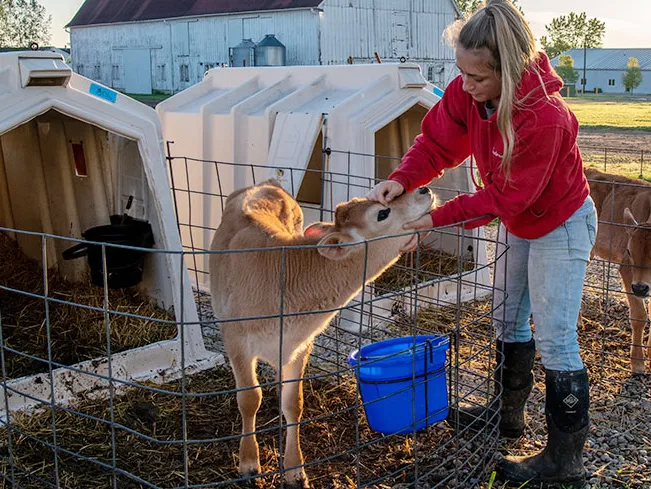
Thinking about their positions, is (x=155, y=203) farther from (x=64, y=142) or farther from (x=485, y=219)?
(x=485, y=219)

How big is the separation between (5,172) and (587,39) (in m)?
108

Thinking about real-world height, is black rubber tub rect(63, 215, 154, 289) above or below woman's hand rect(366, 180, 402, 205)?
below

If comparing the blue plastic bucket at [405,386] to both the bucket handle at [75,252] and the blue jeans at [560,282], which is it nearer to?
the blue jeans at [560,282]

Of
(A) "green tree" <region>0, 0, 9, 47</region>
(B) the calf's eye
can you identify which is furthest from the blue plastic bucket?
(A) "green tree" <region>0, 0, 9, 47</region>

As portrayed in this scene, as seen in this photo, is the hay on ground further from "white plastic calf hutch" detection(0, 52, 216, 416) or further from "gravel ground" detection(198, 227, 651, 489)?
"gravel ground" detection(198, 227, 651, 489)

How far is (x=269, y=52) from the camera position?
35688 millimetres

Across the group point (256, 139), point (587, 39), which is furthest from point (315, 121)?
point (587, 39)

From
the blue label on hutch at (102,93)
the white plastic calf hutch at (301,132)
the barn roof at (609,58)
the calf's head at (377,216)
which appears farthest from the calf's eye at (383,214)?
the barn roof at (609,58)

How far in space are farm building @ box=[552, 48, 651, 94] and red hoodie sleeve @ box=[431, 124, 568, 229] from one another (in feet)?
308

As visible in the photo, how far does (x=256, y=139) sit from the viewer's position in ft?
24.7

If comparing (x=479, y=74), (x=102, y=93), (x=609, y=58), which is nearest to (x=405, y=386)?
(x=479, y=74)

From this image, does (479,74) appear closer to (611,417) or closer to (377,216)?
(377,216)

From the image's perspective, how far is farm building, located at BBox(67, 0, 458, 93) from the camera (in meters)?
36.0

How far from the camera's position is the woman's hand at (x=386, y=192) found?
430 centimetres
